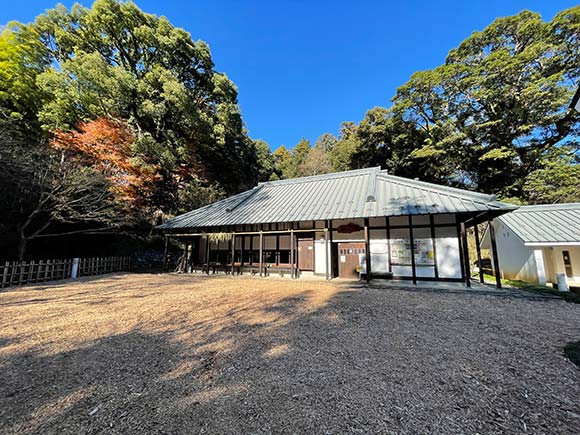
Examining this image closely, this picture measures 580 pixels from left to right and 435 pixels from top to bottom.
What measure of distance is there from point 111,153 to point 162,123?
3990mm

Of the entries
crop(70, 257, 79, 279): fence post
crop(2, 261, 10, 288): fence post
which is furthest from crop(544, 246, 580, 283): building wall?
crop(2, 261, 10, 288): fence post

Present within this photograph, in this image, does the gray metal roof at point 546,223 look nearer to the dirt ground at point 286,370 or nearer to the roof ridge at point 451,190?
the roof ridge at point 451,190

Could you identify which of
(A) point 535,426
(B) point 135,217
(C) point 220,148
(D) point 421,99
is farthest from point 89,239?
(D) point 421,99

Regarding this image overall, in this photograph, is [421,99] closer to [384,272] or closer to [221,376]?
[384,272]

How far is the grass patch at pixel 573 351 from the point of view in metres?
3.44

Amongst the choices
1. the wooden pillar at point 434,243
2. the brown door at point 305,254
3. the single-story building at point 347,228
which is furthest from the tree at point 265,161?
the wooden pillar at point 434,243

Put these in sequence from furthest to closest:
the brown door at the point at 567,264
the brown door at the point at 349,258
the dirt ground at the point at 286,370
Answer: the brown door at the point at 349,258 → the brown door at the point at 567,264 → the dirt ground at the point at 286,370

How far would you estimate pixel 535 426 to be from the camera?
221cm

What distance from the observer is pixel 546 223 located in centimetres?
1134

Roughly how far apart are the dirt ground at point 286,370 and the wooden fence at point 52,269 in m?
4.64

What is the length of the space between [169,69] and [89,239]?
41.2 ft

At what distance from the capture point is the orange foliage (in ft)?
45.7

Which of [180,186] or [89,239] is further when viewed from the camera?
[180,186]

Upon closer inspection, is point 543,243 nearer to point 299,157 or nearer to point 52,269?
point 52,269
